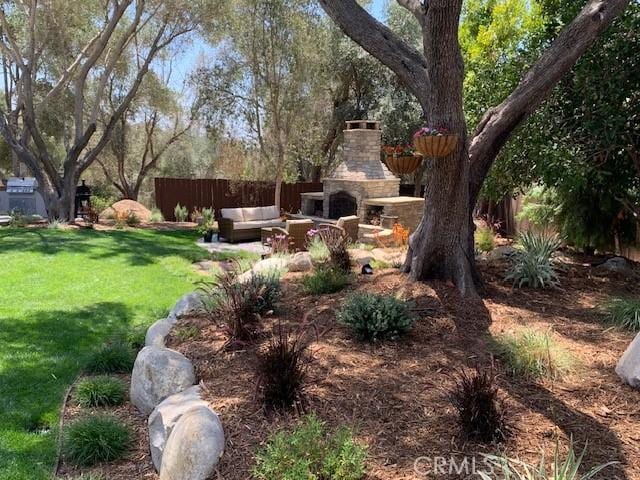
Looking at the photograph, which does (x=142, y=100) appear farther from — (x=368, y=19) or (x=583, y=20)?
(x=583, y=20)

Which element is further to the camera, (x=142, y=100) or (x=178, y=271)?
(x=142, y=100)

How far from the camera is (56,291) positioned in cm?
666

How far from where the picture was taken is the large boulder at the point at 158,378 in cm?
339

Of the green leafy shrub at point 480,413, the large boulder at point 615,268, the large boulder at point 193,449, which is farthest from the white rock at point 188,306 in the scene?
the large boulder at point 615,268

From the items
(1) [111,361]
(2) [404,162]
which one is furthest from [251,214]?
(1) [111,361]

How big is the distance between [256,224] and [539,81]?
9.24m

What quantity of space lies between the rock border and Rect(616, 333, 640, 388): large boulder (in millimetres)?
2430

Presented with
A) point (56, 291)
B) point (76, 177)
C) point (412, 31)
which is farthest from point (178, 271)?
point (412, 31)

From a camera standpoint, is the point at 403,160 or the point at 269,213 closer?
the point at 403,160

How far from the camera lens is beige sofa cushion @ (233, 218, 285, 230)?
12.6 metres

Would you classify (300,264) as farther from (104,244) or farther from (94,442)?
(104,244)

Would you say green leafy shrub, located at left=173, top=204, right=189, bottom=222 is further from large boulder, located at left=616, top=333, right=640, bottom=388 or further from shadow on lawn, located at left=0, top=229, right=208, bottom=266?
large boulder, located at left=616, top=333, right=640, bottom=388

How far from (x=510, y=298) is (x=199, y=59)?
13.6 meters

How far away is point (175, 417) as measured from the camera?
2.95m
